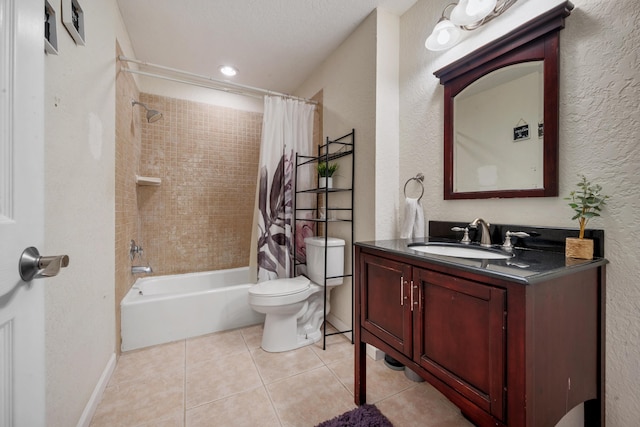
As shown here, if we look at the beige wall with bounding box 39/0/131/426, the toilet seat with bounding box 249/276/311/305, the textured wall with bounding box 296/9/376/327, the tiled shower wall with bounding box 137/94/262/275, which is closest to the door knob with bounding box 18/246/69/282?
the beige wall with bounding box 39/0/131/426

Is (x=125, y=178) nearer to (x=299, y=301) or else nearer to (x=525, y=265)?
(x=299, y=301)

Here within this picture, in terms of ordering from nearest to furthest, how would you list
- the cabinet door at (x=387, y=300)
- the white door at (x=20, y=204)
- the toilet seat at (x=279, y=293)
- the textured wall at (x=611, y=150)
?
the white door at (x=20, y=204)
the textured wall at (x=611, y=150)
the cabinet door at (x=387, y=300)
the toilet seat at (x=279, y=293)

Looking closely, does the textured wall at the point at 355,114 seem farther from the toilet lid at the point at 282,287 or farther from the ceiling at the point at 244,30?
the toilet lid at the point at 282,287

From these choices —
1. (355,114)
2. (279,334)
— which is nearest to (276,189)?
(355,114)

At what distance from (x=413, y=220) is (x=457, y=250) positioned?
0.38 m

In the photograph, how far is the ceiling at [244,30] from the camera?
1.74m

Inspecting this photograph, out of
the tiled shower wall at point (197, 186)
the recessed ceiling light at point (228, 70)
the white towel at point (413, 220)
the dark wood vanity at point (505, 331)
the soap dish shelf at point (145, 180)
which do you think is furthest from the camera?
the tiled shower wall at point (197, 186)

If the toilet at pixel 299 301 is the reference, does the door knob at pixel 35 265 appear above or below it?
above

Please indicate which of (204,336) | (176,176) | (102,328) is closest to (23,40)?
(102,328)

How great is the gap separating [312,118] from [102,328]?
214cm

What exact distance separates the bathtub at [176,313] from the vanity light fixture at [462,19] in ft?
7.15

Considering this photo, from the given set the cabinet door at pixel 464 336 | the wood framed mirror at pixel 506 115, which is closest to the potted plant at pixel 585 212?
the wood framed mirror at pixel 506 115

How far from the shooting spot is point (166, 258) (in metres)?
2.66

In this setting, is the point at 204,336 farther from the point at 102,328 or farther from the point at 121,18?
the point at 121,18
